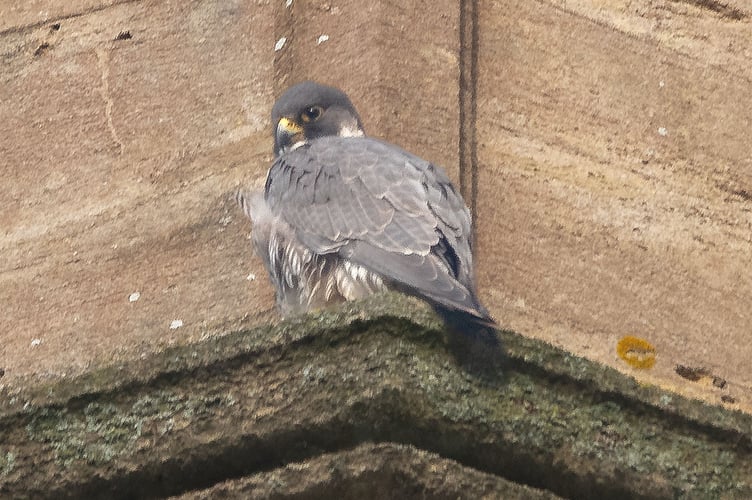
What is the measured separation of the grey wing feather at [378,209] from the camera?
328cm

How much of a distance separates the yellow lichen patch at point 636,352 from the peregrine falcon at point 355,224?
0.47m

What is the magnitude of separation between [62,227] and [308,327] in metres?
1.59

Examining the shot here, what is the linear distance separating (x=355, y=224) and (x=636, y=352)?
2.45 feet

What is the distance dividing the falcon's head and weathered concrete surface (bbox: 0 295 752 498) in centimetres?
132

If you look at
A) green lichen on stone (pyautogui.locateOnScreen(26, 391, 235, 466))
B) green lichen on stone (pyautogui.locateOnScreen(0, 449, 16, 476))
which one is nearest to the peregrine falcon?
green lichen on stone (pyautogui.locateOnScreen(26, 391, 235, 466))

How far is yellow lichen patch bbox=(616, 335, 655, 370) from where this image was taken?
359 cm

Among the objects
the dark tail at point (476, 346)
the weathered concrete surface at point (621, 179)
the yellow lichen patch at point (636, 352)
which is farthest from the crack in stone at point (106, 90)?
the dark tail at point (476, 346)

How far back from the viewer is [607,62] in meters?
4.32

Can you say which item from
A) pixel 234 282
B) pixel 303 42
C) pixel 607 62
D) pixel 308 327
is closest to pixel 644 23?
pixel 607 62

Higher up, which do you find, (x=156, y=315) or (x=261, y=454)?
(x=261, y=454)

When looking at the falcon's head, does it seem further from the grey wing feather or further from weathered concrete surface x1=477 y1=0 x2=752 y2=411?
weathered concrete surface x1=477 y1=0 x2=752 y2=411

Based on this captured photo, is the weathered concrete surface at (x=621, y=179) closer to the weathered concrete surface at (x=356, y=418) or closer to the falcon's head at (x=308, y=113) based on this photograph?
the falcon's head at (x=308, y=113)

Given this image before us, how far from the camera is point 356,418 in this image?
2.50 meters

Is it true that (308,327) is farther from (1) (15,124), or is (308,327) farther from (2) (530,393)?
(1) (15,124)
